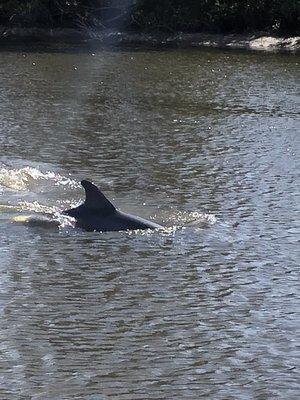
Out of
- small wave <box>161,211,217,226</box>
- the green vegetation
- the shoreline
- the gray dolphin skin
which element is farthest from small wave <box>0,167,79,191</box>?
the green vegetation

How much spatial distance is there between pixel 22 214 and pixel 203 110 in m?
11.4

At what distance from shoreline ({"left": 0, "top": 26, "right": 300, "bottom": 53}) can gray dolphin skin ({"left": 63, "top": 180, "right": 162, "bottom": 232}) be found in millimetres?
27686

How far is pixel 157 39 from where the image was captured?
1722 inches

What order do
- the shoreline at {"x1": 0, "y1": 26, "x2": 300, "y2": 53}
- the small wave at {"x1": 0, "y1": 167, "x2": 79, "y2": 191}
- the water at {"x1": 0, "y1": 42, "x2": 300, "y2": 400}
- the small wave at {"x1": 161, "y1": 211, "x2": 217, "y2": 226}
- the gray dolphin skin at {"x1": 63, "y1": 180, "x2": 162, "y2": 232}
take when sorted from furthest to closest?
the shoreline at {"x1": 0, "y1": 26, "x2": 300, "y2": 53} → the small wave at {"x1": 0, "y1": 167, "x2": 79, "y2": 191} → the small wave at {"x1": 161, "y1": 211, "x2": 217, "y2": 226} → the gray dolphin skin at {"x1": 63, "y1": 180, "x2": 162, "y2": 232} → the water at {"x1": 0, "y1": 42, "x2": 300, "y2": 400}

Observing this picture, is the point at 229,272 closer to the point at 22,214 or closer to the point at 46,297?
the point at 46,297

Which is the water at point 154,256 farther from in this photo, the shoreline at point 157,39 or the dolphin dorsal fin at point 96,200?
the shoreline at point 157,39

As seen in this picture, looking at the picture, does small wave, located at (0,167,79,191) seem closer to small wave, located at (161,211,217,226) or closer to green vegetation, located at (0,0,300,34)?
small wave, located at (161,211,217,226)

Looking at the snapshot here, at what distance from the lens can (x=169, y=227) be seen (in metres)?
13.2

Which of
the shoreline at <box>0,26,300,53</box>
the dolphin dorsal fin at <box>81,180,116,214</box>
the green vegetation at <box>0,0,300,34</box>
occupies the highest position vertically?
the dolphin dorsal fin at <box>81,180,116,214</box>

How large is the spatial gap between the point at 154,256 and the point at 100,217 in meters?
1.55

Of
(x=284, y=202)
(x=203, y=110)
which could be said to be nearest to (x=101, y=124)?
(x=203, y=110)

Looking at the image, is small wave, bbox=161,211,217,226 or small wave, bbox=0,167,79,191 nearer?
small wave, bbox=161,211,217,226

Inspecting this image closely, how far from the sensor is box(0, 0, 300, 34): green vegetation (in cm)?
4406

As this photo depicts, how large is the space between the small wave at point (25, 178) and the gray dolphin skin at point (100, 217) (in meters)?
2.35
